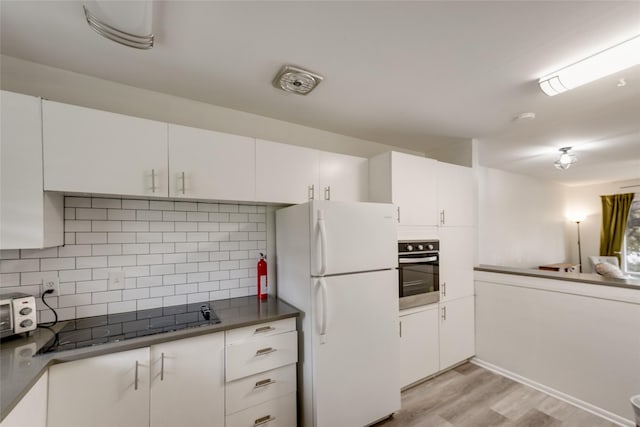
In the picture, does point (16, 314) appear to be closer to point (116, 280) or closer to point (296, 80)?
point (116, 280)

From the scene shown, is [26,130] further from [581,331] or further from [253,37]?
[581,331]

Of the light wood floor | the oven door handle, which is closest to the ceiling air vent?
the oven door handle

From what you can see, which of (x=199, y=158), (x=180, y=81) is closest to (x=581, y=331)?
(x=199, y=158)

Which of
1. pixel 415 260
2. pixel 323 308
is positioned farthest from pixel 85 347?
pixel 415 260

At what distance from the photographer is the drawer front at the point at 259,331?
1.64 meters

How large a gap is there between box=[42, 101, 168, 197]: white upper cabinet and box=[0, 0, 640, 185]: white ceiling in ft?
1.25

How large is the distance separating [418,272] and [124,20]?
104 inches

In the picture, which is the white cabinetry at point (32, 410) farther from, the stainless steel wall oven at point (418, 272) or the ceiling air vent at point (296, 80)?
the stainless steel wall oven at point (418, 272)

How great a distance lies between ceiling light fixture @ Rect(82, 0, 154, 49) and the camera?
110 centimetres

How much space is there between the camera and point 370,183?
2.55 meters

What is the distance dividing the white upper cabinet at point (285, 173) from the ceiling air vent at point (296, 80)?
1.38 ft

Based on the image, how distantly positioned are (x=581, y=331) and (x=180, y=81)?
3715 millimetres

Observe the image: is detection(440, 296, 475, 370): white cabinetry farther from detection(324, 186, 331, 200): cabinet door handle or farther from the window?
the window

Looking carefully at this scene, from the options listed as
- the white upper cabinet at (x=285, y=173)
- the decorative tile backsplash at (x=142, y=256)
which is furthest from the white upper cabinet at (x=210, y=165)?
the decorative tile backsplash at (x=142, y=256)
